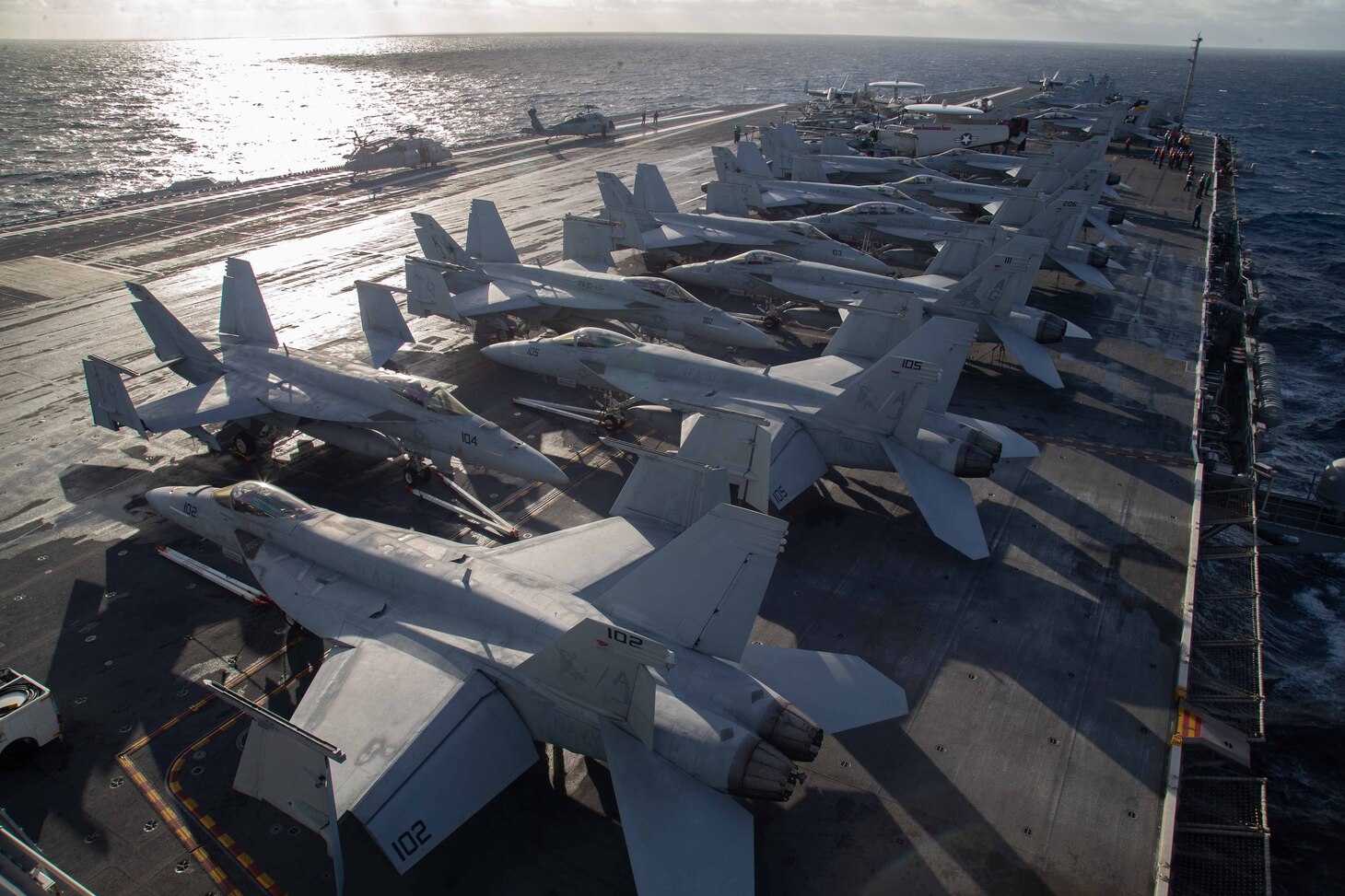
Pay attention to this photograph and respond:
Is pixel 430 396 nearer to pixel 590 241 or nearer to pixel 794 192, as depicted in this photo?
pixel 590 241

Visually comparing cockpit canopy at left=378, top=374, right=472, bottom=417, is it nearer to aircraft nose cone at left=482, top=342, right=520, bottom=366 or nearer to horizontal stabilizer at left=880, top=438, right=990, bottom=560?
aircraft nose cone at left=482, top=342, right=520, bottom=366

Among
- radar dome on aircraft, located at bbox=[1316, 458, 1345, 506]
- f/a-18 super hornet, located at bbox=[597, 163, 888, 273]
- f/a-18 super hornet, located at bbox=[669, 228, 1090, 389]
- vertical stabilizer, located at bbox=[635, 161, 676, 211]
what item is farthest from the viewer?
vertical stabilizer, located at bbox=[635, 161, 676, 211]

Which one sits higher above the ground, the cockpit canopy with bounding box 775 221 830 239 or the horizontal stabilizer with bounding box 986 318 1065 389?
the cockpit canopy with bounding box 775 221 830 239

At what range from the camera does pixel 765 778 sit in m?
11.5

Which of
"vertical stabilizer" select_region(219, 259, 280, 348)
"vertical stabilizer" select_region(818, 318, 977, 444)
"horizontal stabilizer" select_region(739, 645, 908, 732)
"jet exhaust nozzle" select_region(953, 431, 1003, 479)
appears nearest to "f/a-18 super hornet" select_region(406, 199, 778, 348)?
"vertical stabilizer" select_region(219, 259, 280, 348)

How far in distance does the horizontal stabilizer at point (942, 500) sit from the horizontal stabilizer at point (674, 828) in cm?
1065

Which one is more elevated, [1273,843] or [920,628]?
[920,628]

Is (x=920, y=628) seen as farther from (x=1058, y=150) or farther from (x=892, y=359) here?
(x=1058, y=150)

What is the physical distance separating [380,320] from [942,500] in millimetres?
23083

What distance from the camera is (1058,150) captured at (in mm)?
66688

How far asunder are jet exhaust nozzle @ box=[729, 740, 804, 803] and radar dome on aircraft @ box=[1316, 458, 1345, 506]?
73.7ft

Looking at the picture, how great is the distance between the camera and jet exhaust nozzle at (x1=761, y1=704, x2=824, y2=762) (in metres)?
12.1

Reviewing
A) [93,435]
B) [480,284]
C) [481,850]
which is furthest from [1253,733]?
[93,435]

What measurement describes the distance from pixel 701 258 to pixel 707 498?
106 feet
